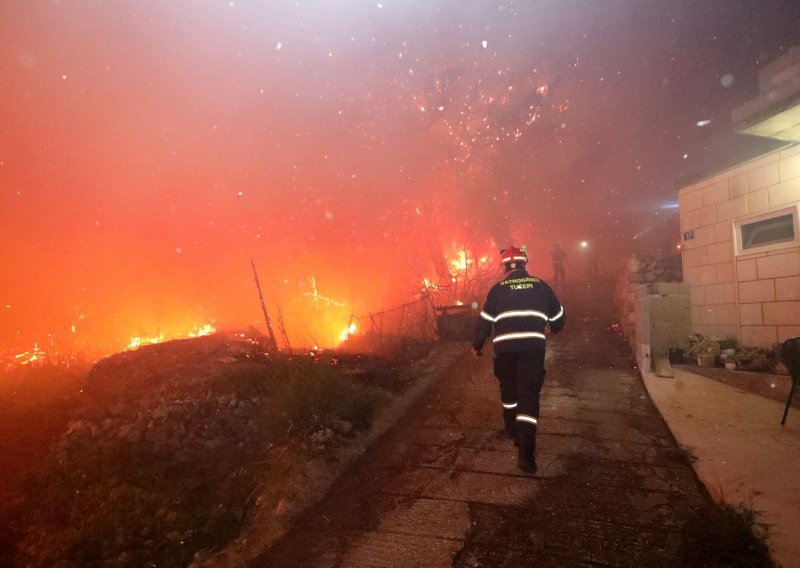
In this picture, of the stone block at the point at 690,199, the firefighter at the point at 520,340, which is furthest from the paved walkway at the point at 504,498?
the stone block at the point at 690,199

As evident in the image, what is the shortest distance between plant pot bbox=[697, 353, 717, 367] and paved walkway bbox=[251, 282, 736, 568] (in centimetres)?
207

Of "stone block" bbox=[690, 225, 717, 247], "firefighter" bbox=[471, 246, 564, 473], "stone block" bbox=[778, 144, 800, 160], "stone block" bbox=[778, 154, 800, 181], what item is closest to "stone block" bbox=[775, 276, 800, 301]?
"stone block" bbox=[690, 225, 717, 247]

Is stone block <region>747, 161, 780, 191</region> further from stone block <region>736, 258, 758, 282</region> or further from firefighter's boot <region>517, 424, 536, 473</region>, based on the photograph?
firefighter's boot <region>517, 424, 536, 473</region>

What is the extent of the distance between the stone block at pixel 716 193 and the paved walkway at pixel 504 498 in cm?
438

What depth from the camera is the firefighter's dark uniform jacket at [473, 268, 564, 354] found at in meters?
3.58

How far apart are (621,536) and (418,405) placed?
303 centimetres

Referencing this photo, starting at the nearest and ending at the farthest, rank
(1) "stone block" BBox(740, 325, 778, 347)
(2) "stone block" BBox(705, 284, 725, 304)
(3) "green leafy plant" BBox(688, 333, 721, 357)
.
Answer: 1. (1) "stone block" BBox(740, 325, 778, 347)
2. (3) "green leafy plant" BBox(688, 333, 721, 357)
3. (2) "stone block" BBox(705, 284, 725, 304)

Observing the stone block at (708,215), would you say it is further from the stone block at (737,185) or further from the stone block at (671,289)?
the stone block at (671,289)

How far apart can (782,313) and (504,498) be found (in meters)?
5.87

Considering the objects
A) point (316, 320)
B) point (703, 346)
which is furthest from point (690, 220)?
point (316, 320)

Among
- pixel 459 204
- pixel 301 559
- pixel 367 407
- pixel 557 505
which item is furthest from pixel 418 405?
pixel 459 204

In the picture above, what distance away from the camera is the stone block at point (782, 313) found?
5.91m

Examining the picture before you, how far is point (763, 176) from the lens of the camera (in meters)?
6.43

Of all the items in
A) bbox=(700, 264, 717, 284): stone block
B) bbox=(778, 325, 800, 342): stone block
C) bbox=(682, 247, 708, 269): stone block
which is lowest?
bbox=(778, 325, 800, 342): stone block
